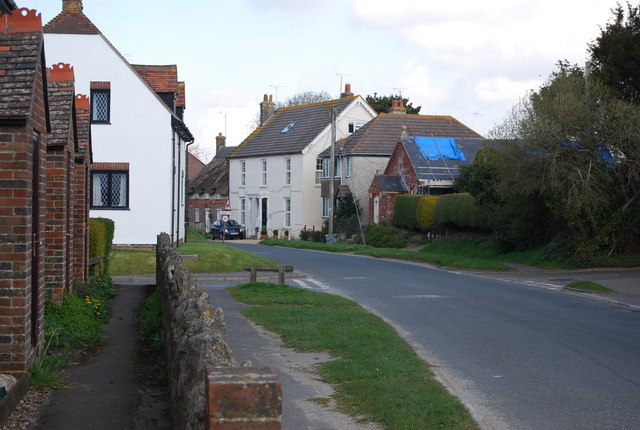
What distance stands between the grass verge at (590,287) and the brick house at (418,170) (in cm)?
2563

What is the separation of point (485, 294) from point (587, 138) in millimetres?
9819

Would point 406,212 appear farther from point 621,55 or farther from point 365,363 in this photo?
point 365,363

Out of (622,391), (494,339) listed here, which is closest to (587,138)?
(494,339)

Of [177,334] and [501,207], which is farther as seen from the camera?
[501,207]

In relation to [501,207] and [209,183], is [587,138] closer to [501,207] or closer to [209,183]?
[501,207]

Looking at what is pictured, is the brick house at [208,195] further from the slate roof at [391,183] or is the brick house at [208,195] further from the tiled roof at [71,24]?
the tiled roof at [71,24]

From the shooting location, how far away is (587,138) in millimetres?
Result: 28828

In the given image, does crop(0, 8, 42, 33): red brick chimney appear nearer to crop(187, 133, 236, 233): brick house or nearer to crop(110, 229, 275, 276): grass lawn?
crop(110, 229, 275, 276): grass lawn

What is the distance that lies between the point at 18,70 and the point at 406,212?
3992 centimetres

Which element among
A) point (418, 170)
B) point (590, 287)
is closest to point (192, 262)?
point (590, 287)

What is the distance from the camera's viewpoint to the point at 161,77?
109 feet

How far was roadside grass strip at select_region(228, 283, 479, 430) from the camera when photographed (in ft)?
26.9

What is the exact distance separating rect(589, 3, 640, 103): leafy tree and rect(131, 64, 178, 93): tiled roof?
53.4 ft

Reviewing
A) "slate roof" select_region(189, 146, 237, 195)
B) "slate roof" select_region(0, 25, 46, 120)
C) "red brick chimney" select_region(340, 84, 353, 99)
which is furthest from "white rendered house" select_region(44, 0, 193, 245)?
"slate roof" select_region(189, 146, 237, 195)
